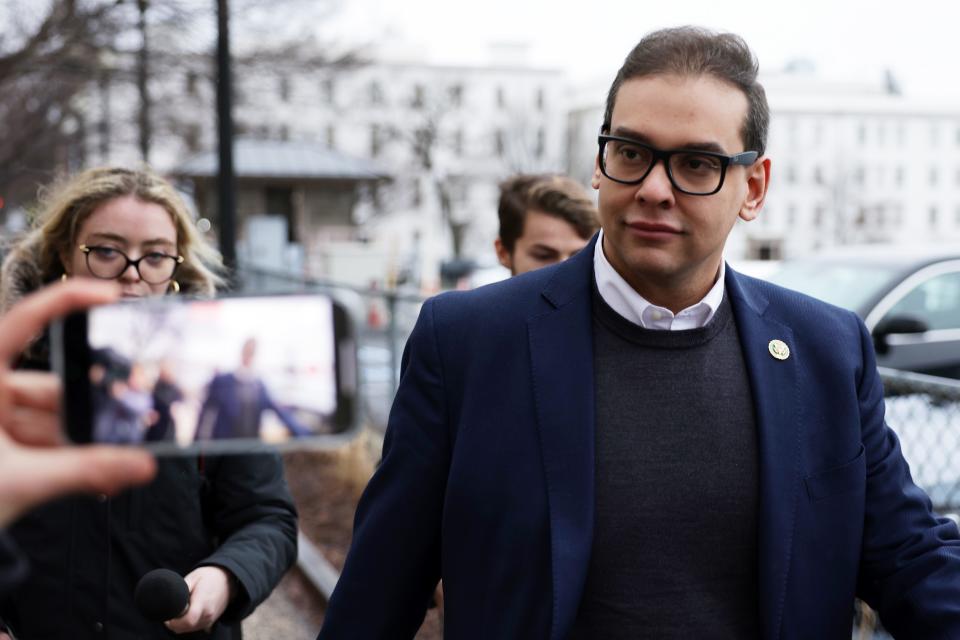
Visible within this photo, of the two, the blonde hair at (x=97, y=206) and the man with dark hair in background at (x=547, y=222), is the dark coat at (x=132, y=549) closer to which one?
the blonde hair at (x=97, y=206)

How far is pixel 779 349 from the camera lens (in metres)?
2.28

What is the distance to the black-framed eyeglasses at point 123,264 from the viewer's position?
2426mm

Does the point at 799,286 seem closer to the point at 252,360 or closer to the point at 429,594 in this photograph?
the point at 429,594

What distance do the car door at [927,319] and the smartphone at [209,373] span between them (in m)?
6.35

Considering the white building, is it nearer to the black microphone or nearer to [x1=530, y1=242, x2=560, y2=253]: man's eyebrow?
[x1=530, y1=242, x2=560, y2=253]: man's eyebrow

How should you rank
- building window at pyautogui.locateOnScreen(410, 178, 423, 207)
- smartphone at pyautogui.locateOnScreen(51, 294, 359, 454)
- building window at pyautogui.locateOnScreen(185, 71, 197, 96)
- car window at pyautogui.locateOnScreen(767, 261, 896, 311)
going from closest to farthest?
smartphone at pyautogui.locateOnScreen(51, 294, 359, 454)
car window at pyautogui.locateOnScreen(767, 261, 896, 311)
building window at pyautogui.locateOnScreen(185, 71, 197, 96)
building window at pyautogui.locateOnScreen(410, 178, 423, 207)

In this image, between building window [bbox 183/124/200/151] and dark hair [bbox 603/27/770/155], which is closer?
dark hair [bbox 603/27/770/155]

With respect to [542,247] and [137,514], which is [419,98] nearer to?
[542,247]

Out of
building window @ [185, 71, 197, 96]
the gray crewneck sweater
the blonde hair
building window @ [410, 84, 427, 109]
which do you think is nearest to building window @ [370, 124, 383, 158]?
building window @ [410, 84, 427, 109]

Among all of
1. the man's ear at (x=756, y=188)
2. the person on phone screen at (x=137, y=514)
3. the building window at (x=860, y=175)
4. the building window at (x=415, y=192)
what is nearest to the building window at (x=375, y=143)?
the building window at (x=415, y=192)

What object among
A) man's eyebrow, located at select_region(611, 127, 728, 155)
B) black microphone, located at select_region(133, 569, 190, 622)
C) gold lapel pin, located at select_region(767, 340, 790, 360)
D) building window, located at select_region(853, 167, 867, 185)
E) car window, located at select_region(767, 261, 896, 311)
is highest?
building window, located at select_region(853, 167, 867, 185)

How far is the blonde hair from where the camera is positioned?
265 centimetres

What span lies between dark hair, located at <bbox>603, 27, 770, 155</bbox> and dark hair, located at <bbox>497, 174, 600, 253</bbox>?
5.12ft

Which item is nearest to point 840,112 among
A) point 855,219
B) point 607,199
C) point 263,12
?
point 855,219
